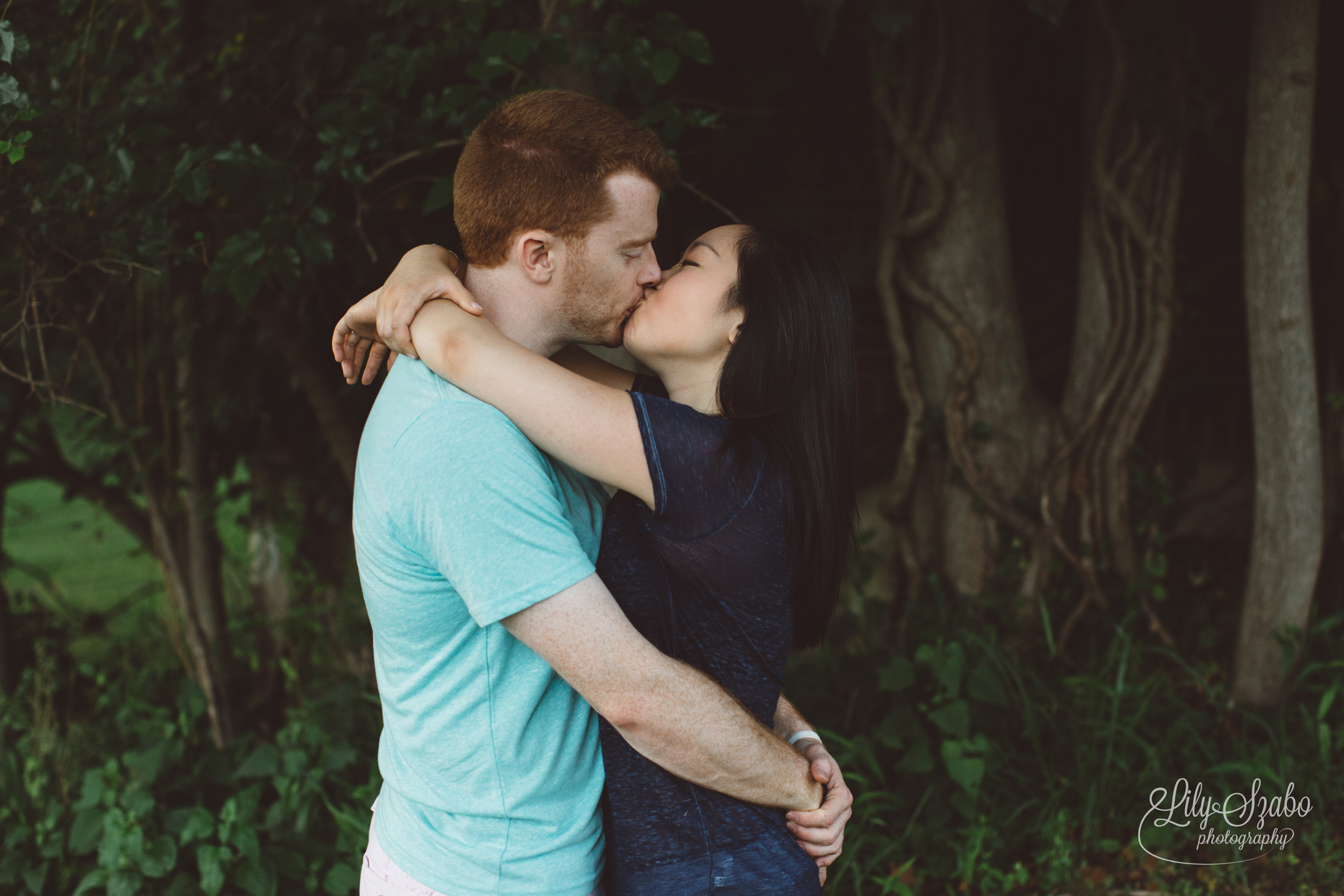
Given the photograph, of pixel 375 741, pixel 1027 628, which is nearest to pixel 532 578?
pixel 375 741

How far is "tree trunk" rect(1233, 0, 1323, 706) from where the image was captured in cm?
267

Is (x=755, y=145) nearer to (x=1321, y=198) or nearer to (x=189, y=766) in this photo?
(x=1321, y=198)

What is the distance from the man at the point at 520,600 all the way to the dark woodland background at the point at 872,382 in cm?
76

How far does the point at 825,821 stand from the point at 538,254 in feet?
3.06

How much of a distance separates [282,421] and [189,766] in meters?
1.48

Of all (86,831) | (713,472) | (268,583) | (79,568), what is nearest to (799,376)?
(713,472)

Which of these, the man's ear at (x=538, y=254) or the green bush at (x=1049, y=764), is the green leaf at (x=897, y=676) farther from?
the man's ear at (x=538, y=254)

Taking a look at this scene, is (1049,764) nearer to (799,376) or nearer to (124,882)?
(799,376)

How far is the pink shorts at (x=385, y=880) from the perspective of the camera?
4.21 ft

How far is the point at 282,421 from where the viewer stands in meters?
3.88

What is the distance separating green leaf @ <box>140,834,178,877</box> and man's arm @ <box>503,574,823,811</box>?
1.84 m

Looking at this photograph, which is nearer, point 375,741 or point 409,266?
point 409,266

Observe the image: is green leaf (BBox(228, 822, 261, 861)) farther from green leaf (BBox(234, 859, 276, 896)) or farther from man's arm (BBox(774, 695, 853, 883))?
man's arm (BBox(774, 695, 853, 883))

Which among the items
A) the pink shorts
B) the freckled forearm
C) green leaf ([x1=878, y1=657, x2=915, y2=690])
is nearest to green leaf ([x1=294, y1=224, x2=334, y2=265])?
the pink shorts
